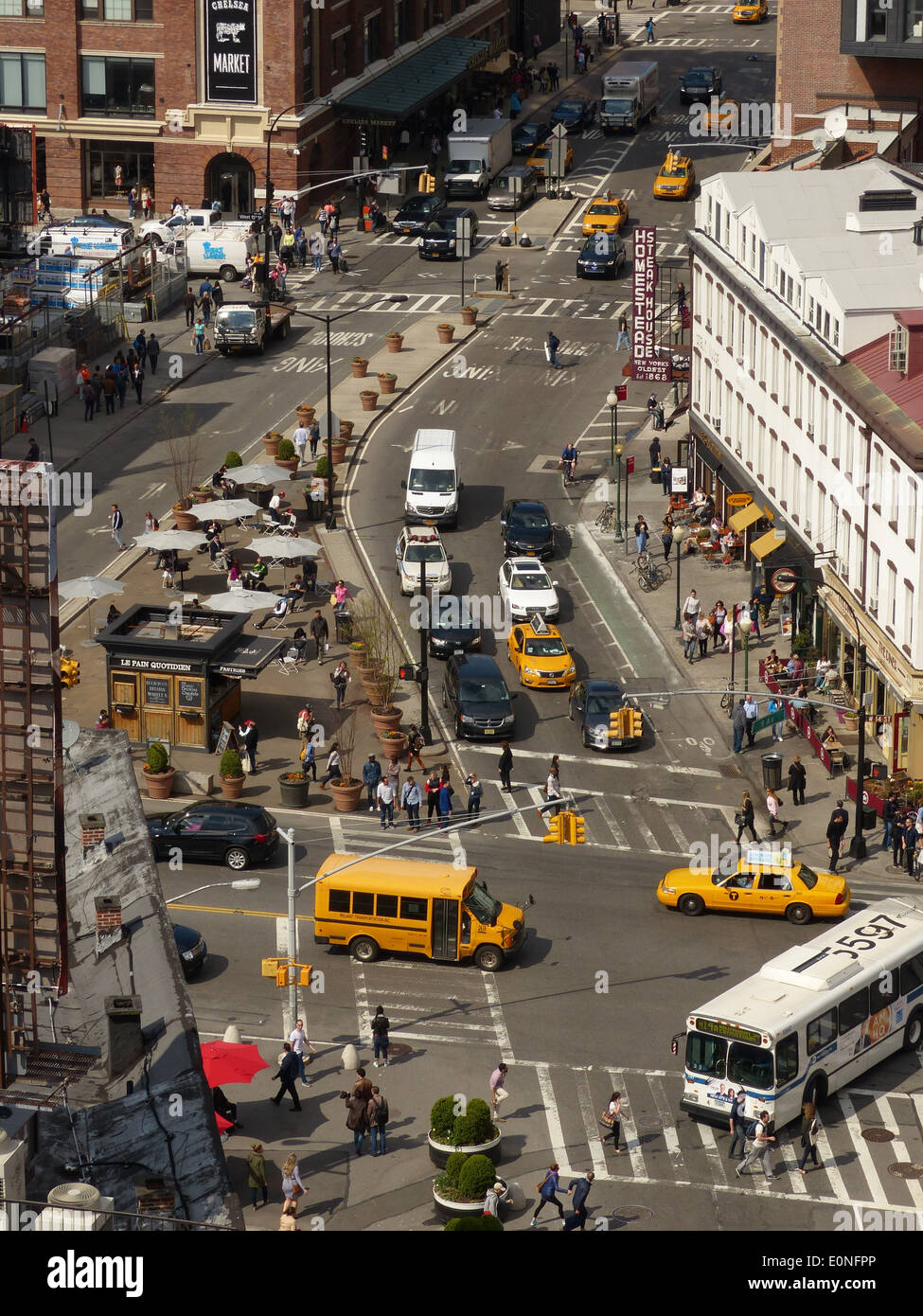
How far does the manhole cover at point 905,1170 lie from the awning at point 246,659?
84.7ft

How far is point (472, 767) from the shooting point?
6197 centimetres

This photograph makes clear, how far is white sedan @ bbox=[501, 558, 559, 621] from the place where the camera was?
233 ft

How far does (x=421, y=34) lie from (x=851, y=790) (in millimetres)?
83632

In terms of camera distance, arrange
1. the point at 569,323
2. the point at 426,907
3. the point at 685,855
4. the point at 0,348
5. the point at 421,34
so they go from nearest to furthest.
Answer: the point at 426,907 < the point at 685,855 < the point at 0,348 < the point at 569,323 < the point at 421,34

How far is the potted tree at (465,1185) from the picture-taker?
39438 millimetres

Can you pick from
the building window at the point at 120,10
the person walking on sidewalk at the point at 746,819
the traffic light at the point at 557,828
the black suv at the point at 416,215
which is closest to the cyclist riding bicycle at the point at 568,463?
the person walking on sidewalk at the point at 746,819

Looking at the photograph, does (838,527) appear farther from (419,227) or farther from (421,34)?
(421,34)

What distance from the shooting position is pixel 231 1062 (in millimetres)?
43438

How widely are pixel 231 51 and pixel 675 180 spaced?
24.6 m

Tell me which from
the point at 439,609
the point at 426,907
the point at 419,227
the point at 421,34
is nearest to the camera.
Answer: the point at 426,907

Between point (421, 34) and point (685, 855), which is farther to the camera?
point (421, 34)

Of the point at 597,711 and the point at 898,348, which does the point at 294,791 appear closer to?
the point at 597,711

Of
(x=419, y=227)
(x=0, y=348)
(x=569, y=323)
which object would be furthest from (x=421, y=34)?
(x=0, y=348)

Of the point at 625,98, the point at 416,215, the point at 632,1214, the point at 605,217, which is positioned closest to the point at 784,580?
the point at 632,1214
